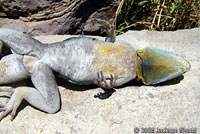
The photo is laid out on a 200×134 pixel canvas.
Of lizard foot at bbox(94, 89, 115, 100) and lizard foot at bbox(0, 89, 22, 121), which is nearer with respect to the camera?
lizard foot at bbox(0, 89, 22, 121)

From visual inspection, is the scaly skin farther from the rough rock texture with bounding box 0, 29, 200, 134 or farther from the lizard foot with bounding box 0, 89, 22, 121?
the rough rock texture with bounding box 0, 29, 200, 134

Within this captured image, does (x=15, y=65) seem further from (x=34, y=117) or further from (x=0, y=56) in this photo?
(x=34, y=117)

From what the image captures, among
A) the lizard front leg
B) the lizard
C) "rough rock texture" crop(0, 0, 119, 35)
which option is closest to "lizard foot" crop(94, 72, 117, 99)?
the lizard

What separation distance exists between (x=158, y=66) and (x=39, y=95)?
1.15 meters

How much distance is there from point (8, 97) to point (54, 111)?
51 centimetres

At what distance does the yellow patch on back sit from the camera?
8.55 feet

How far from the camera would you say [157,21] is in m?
4.49

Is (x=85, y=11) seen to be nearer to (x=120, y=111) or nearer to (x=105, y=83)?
(x=105, y=83)

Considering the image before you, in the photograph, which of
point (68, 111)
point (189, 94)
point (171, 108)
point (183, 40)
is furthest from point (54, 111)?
point (183, 40)

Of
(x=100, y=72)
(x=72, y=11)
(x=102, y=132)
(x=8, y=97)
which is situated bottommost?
(x=102, y=132)

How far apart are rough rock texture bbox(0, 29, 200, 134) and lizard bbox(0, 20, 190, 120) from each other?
11 centimetres

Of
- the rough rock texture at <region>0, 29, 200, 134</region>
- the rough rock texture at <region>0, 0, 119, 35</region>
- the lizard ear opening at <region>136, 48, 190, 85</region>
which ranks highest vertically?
the rough rock texture at <region>0, 0, 119, 35</region>

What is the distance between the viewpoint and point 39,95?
254cm

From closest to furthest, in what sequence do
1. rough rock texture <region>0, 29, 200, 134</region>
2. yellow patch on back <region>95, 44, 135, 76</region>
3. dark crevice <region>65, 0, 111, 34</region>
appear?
rough rock texture <region>0, 29, 200, 134</region>
yellow patch on back <region>95, 44, 135, 76</region>
dark crevice <region>65, 0, 111, 34</region>
